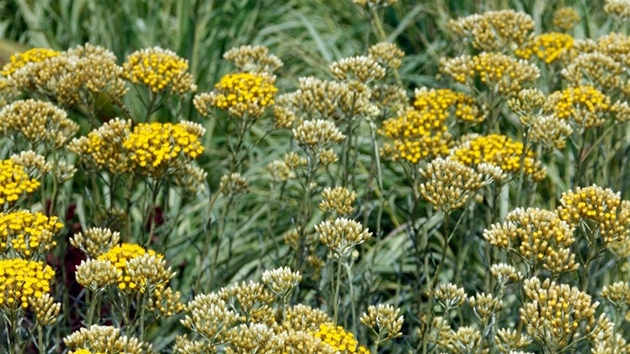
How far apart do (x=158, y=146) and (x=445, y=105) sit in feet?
4.11

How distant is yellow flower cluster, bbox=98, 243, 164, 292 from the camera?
2.82m

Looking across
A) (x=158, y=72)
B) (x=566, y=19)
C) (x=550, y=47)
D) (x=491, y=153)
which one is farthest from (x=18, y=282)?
(x=566, y=19)

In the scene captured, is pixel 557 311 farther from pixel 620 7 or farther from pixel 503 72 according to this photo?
pixel 620 7

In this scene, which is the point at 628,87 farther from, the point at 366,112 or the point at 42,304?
the point at 42,304

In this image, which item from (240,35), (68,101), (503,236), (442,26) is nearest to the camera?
(503,236)

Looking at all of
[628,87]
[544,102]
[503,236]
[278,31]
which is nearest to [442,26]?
[278,31]

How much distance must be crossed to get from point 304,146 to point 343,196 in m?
0.31

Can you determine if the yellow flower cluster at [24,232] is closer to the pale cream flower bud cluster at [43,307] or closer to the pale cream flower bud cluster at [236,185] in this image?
the pale cream flower bud cluster at [43,307]

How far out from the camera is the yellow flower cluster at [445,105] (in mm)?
4012

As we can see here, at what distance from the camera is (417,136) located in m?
3.92

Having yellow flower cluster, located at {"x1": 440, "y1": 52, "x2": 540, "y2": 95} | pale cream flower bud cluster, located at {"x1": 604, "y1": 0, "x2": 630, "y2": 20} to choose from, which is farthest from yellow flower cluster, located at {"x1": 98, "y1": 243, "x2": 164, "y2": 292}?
pale cream flower bud cluster, located at {"x1": 604, "y1": 0, "x2": 630, "y2": 20}

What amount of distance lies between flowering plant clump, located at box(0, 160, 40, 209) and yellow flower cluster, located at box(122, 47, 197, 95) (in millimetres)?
709

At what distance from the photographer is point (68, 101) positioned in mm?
3938

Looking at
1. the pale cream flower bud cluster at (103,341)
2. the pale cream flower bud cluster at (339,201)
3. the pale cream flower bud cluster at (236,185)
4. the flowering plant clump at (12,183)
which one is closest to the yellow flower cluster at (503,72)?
the pale cream flower bud cluster at (339,201)
